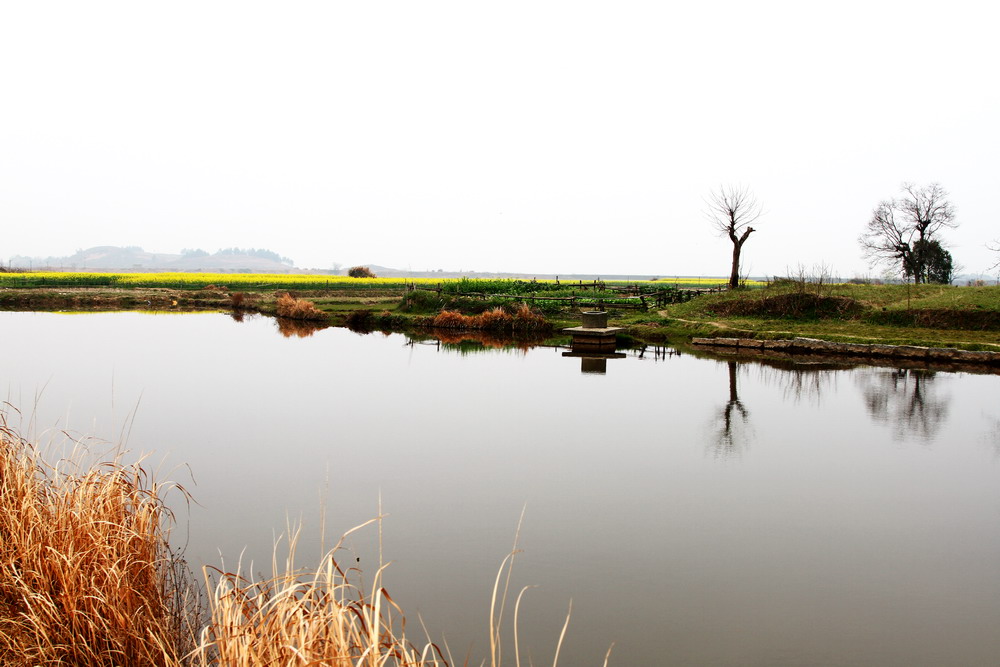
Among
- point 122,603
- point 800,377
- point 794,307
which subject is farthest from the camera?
point 794,307

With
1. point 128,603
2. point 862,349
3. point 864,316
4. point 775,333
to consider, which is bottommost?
point 128,603

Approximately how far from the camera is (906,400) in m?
14.5

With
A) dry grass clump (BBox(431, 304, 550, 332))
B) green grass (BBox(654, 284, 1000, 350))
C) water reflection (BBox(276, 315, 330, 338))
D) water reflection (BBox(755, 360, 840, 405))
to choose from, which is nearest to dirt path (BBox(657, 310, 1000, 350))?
green grass (BBox(654, 284, 1000, 350))

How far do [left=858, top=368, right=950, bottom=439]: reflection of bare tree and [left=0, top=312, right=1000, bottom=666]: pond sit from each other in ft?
0.35

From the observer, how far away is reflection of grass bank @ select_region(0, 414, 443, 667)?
343cm

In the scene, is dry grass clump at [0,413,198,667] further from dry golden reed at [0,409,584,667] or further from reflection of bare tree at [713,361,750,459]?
reflection of bare tree at [713,361,750,459]

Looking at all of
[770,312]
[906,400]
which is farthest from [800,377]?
[770,312]

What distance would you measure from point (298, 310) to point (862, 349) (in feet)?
84.4

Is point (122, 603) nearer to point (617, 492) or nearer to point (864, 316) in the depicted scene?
point (617, 492)

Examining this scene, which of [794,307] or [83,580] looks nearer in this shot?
[83,580]

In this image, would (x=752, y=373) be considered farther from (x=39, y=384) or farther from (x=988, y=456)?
(x=39, y=384)

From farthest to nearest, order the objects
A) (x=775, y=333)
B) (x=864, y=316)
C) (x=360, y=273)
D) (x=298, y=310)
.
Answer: (x=360, y=273) → (x=298, y=310) → (x=864, y=316) → (x=775, y=333)

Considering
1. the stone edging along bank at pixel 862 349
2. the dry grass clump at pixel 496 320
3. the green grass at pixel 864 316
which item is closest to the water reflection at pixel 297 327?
the dry grass clump at pixel 496 320

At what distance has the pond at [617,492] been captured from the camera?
5438mm
